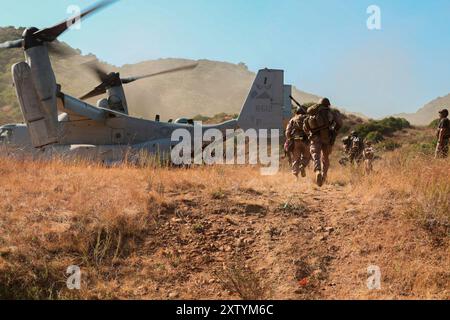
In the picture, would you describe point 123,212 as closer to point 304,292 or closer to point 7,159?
point 304,292

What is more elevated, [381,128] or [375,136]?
[381,128]

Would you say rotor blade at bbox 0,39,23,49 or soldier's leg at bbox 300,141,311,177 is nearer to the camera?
soldier's leg at bbox 300,141,311,177

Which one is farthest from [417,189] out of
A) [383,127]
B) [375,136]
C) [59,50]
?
[383,127]

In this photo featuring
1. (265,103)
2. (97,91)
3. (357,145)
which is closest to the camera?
(357,145)

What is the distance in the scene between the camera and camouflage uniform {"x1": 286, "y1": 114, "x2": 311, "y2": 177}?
10852 mm

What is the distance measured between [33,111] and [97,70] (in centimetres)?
511

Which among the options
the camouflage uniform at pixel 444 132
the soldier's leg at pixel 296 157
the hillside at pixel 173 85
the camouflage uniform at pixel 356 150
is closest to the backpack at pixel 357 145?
the camouflage uniform at pixel 356 150

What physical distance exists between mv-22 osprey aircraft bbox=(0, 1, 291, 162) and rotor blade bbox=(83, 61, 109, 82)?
0.50m

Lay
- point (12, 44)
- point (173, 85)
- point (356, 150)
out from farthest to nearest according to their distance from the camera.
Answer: point (173, 85), point (12, 44), point (356, 150)

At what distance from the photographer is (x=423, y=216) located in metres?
5.83

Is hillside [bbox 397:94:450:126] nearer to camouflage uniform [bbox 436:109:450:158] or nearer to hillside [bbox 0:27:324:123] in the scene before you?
hillside [bbox 0:27:324:123]

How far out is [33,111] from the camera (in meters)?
13.8

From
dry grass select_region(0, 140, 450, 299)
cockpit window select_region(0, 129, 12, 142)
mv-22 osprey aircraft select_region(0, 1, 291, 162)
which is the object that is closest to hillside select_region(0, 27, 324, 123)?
mv-22 osprey aircraft select_region(0, 1, 291, 162)

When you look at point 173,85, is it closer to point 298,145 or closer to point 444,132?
point 444,132
